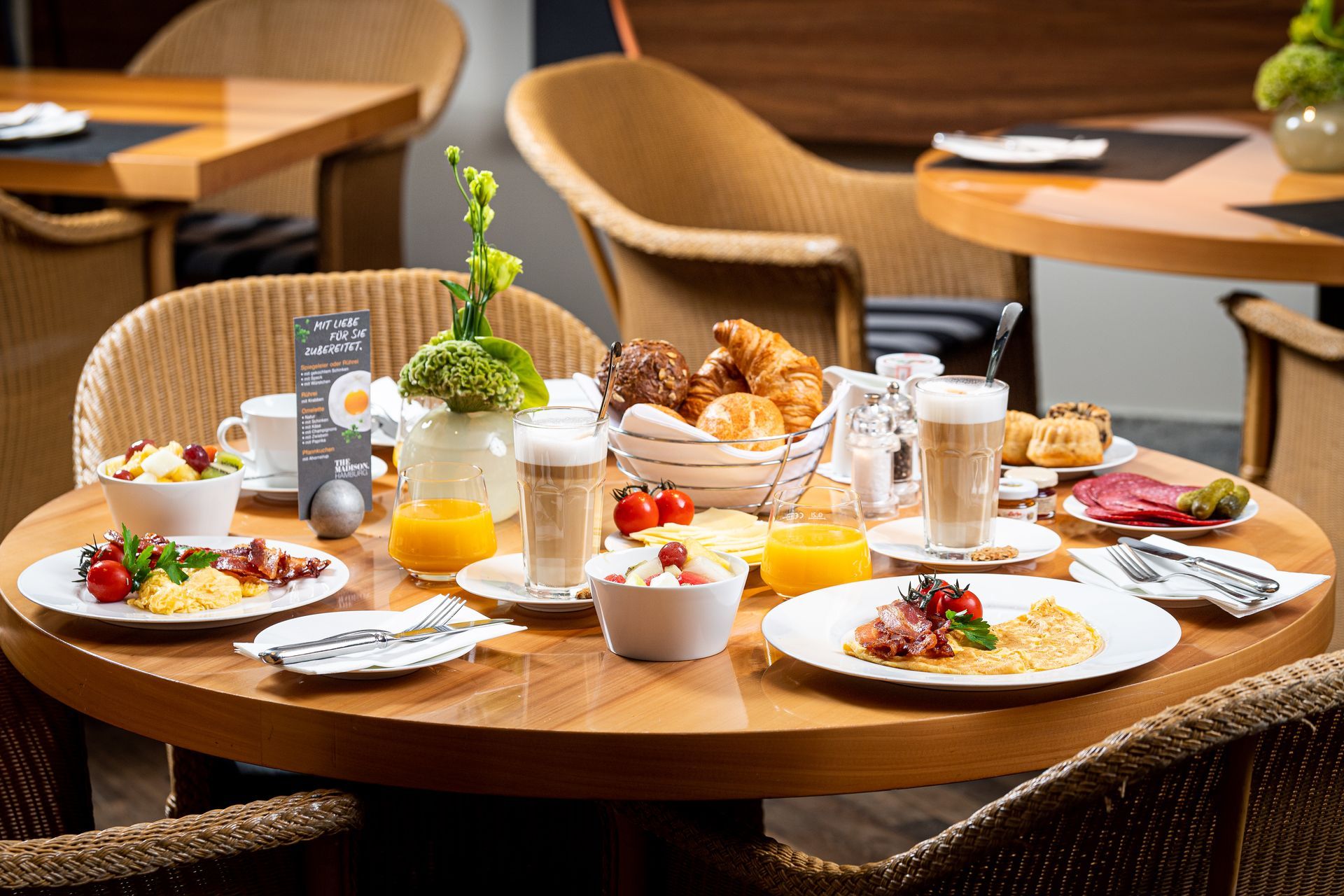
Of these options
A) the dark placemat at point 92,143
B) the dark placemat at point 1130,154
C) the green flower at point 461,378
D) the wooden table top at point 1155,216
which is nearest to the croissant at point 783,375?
the green flower at point 461,378

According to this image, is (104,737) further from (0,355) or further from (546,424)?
(546,424)

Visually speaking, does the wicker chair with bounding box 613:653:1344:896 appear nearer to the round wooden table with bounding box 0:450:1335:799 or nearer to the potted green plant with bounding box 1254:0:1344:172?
the round wooden table with bounding box 0:450:1335:799

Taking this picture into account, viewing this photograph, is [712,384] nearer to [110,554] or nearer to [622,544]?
[622,544]

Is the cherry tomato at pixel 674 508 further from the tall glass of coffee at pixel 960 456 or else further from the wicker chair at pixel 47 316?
the wicker chair at pixel 47 316

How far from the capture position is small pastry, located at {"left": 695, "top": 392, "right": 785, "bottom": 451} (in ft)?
4.70

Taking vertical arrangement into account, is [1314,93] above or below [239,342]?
above

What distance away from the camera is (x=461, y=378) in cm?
139

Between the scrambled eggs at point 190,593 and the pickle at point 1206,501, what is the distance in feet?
2.79

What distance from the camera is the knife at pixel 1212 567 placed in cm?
125

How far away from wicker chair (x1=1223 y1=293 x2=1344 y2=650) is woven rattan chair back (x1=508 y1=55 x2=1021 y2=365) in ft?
2.02

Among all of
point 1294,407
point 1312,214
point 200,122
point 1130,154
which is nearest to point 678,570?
point 1294,407

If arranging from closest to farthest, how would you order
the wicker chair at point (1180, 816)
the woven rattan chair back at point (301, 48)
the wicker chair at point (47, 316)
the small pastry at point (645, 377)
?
the wicker chair at point (1180, 816), the small pastry at point (645, 377), the wicker chair at point (47, 316), the woven rattan chair back at point (301, 48)

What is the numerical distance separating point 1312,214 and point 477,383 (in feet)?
5.28

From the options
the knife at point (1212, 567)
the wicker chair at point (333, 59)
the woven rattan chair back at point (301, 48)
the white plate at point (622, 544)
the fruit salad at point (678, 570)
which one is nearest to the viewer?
the fruit salad at point (678, 570)
